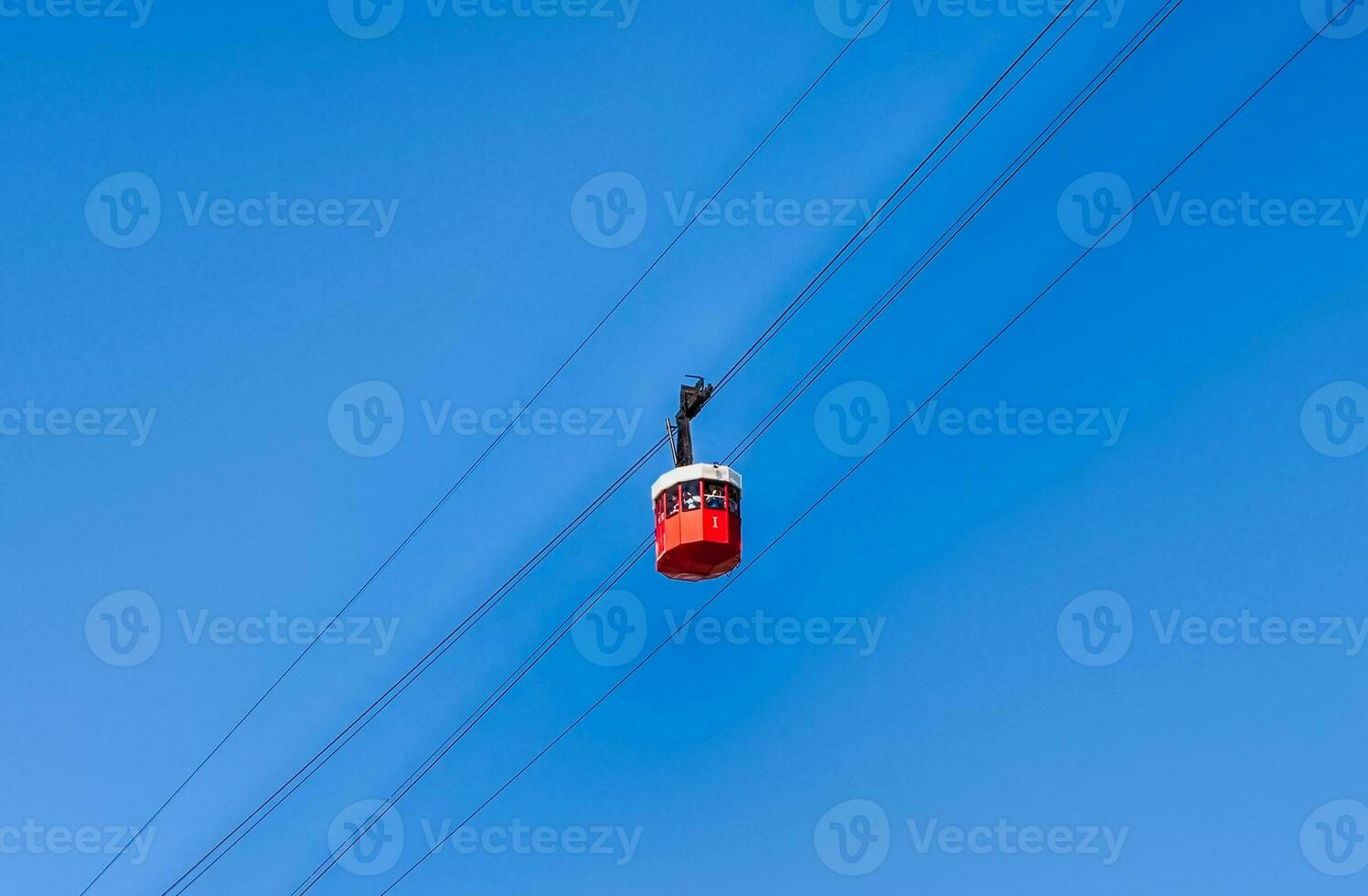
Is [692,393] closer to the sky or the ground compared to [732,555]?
closer to the sky

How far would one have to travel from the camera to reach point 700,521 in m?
22.4

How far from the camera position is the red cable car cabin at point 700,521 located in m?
22.4

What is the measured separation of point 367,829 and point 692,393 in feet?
33.2

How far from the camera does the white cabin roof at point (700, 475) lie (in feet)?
74.1

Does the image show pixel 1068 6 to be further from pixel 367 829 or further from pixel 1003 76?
pixel 367 829

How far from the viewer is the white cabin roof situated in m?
22.6

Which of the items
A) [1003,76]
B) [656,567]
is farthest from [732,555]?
[1003,76]

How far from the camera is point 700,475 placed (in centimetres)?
2259

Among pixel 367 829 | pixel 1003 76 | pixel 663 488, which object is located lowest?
pixel 367 829

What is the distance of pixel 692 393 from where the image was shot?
22922 mm

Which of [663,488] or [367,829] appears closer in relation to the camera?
[663,488]

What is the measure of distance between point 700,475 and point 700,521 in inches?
26.8

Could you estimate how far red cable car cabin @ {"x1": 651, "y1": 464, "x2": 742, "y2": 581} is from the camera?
2236 centimetres

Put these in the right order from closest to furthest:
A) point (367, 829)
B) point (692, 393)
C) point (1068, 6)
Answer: point (1068, 6)
point (692, 393)
point (367, 829)
